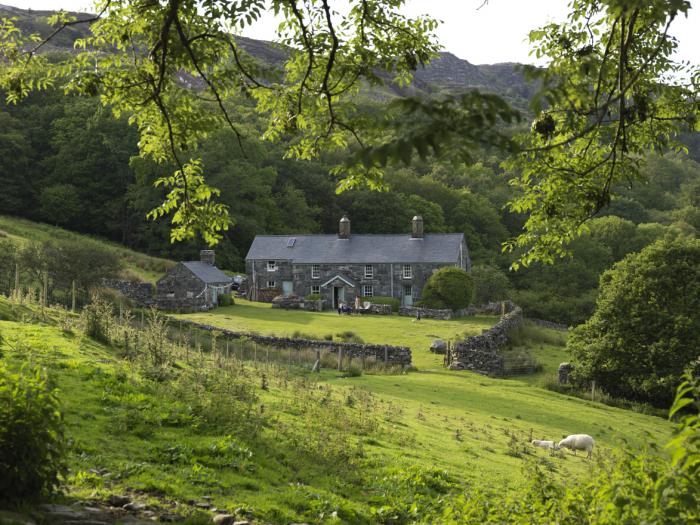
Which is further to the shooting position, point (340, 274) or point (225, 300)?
point (340, 274)

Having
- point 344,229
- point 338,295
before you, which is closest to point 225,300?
point 338,295

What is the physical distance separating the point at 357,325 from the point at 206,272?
1442 cm

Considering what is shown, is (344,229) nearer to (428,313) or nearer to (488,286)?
(488,286)

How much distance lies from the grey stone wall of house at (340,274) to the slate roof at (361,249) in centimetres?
56

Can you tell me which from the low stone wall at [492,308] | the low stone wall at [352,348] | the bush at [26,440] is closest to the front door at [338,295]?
the low stone wall at [492,308]

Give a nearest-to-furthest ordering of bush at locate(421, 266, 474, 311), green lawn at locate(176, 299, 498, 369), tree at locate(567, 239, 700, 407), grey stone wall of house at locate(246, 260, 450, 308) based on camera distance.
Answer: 1. tree at locate(567, 239, 700, 407)
2. green lawn at locate(176, 299, 498, 369)
3. bush at locate(421, 266, 474, 311)
4. grey stone wall of house at locate(246, 260, 450, 308)

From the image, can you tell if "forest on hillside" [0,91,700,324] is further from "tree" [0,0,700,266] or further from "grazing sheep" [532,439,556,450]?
"tree" [0,0,700,266]

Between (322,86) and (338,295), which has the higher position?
(322,86)

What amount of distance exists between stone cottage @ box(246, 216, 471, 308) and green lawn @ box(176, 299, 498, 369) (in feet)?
26.1

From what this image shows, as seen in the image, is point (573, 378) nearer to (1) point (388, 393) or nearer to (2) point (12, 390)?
(1) point (388, 393)

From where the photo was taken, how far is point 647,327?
29016mm

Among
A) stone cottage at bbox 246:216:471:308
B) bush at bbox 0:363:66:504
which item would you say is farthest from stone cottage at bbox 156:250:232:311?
bush at bbox 0:363:66:504

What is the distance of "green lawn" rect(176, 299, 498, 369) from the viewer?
123 ft

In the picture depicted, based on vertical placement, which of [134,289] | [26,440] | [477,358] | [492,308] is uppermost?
[26,440]
